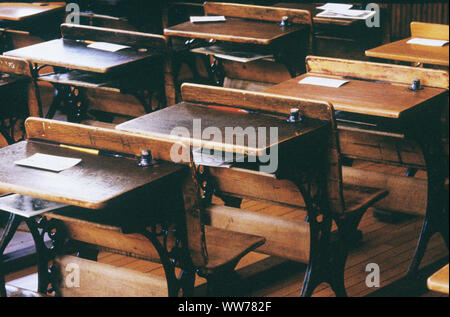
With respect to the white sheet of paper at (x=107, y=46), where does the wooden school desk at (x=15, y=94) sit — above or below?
below

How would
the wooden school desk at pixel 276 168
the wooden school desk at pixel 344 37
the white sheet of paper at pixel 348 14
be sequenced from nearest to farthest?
the wooden school desk at pixel 276 168
the white sheet of paper at pixel 348 14
the wooden school desk at pixel 344 37

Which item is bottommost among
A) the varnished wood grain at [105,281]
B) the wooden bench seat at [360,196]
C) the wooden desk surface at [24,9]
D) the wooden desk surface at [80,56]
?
the varnished wood grain at [105,281]

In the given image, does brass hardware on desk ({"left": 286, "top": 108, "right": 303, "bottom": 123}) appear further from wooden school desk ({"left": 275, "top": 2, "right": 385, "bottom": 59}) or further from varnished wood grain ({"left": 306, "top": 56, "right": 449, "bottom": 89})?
wooden school desk ({"left": 275, "top": 2, "right": 385, "bottom": 59})

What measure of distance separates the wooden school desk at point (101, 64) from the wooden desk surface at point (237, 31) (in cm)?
29

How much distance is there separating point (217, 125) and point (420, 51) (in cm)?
156

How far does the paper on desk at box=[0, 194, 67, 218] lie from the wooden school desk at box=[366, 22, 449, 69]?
6.72 feet

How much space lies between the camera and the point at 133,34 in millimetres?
4574

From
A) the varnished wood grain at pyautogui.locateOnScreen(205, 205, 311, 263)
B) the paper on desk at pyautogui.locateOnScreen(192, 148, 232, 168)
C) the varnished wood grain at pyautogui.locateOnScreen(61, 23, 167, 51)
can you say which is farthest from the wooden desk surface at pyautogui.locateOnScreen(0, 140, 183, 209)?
the varnished wood grain at pyautogui.locateOnScreen(61, 23, 167, 51)

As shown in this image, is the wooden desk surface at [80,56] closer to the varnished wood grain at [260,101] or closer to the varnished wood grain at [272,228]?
the varnished wood grain at [260,101]

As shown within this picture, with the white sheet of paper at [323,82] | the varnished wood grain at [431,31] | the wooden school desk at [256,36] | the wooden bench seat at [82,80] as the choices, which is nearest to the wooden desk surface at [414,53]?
the varnished wood grain at [431,31]

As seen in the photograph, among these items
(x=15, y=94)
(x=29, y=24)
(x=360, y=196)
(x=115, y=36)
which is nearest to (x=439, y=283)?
(x=360, y=196)

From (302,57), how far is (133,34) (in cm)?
109

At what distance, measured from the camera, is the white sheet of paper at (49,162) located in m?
2.68

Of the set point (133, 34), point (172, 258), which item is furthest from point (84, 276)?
point (133, 34)
